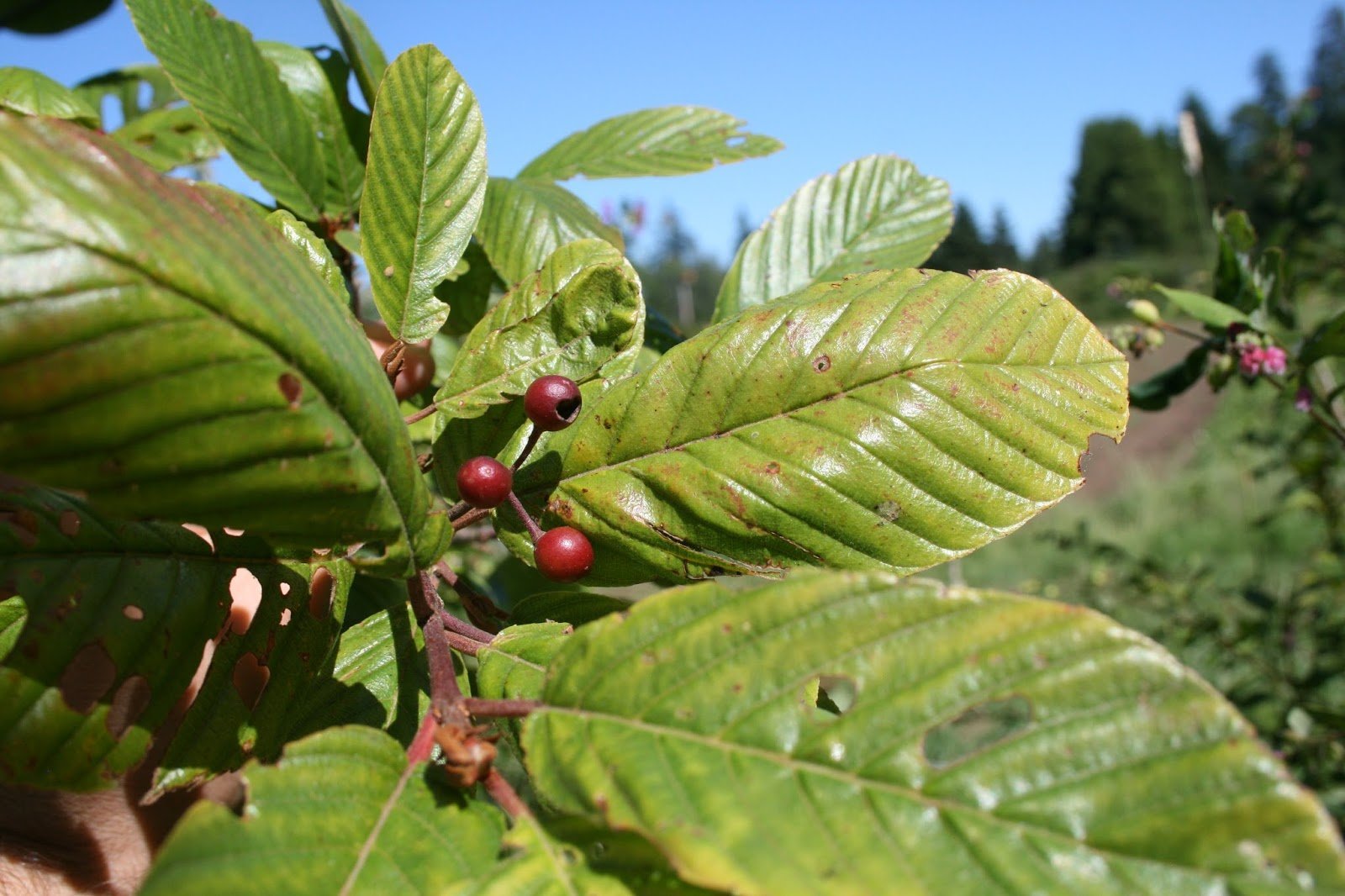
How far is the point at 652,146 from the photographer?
1956mm

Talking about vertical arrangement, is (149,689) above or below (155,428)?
below

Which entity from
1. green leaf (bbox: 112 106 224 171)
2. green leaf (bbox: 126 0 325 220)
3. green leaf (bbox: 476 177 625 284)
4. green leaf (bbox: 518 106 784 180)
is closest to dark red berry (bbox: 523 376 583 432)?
green leaf (bbox: 476 177 625 284)

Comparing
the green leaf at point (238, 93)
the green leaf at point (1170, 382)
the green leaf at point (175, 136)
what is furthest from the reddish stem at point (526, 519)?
the green leaf at point (1170, 382)

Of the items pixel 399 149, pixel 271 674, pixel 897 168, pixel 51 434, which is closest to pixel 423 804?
pixel 271 674

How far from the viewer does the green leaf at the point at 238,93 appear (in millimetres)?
1525

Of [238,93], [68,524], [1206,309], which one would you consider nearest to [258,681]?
[68,524]

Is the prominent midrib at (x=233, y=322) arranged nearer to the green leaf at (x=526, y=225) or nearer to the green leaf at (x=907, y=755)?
the green leaf at (x=907, y=755)

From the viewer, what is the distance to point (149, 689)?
97 centimetres

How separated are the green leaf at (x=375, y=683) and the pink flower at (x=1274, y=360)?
1822 millimetres

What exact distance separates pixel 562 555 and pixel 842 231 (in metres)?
1.00

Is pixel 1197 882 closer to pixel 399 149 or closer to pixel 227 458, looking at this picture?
pixel 227 458

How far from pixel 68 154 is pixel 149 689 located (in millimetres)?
567

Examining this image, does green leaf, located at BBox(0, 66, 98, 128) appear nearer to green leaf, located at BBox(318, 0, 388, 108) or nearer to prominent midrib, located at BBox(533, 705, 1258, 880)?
green leaf, located at BBox(318, 0, 388, 108)

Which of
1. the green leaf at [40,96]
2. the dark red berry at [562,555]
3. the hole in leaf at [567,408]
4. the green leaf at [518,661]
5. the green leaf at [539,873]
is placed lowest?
the green leaf at [539,873]
